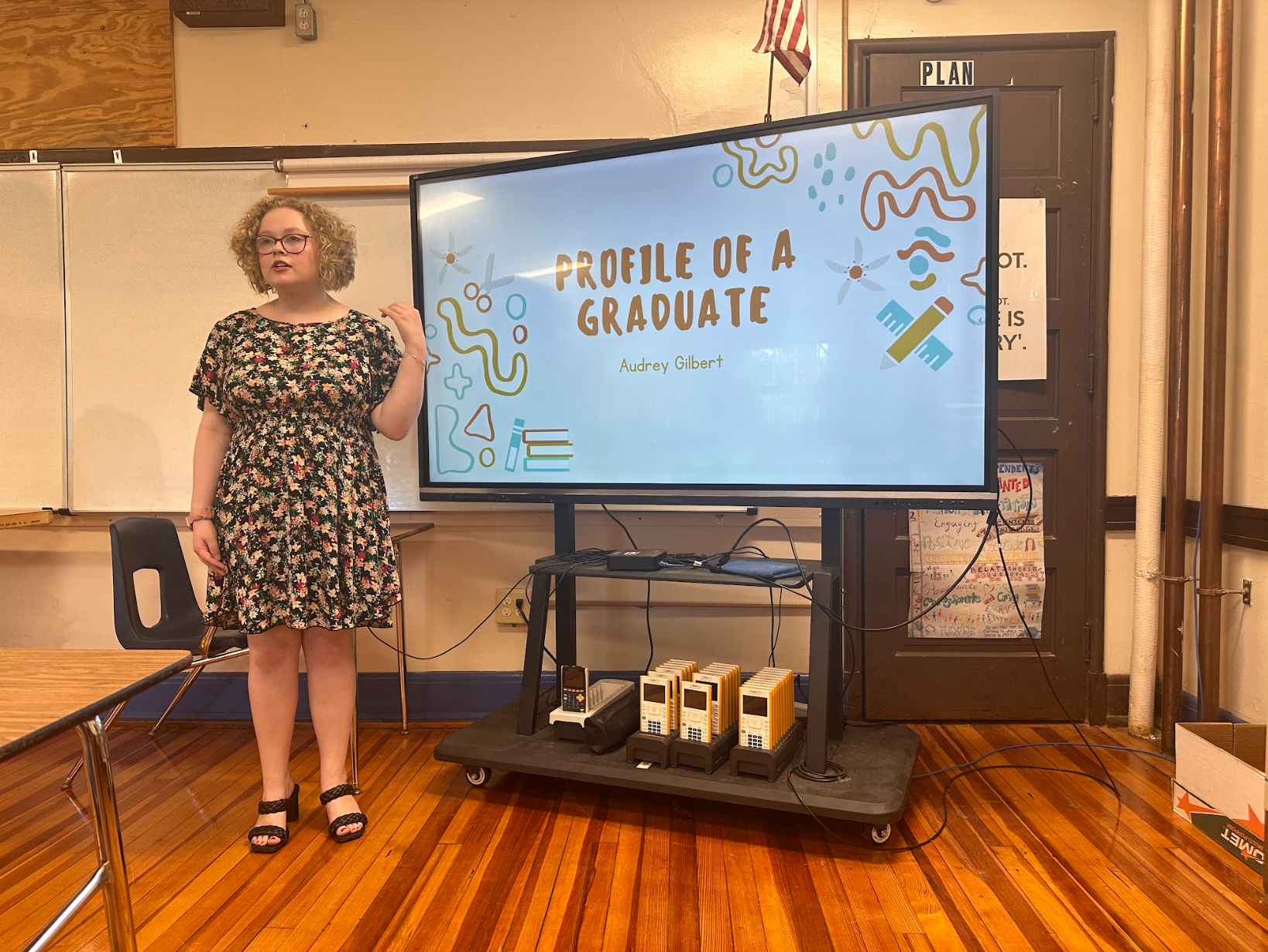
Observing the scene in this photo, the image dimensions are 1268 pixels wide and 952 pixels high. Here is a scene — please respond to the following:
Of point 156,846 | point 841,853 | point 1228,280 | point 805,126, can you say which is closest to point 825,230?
point 805,126

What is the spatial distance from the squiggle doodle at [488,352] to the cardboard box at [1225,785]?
6.38 feet

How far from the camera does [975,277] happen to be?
1.83 m

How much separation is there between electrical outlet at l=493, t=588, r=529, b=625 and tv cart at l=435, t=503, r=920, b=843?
1.39ft

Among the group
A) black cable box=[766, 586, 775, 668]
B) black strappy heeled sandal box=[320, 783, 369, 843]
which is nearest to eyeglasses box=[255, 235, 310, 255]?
black strappy heeled sandal box=[320, 783, 369, 843]

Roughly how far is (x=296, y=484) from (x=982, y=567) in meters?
2.15

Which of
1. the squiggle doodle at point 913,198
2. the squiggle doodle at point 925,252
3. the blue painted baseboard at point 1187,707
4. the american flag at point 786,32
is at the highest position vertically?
the american flag at point 786,32

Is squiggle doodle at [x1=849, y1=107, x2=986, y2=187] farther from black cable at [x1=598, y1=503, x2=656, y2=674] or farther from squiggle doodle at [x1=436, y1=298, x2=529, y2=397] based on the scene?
black cable at [x1=598, y1=503, x2=656, y2=674]

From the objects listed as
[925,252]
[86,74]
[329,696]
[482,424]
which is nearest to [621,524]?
[482,424]

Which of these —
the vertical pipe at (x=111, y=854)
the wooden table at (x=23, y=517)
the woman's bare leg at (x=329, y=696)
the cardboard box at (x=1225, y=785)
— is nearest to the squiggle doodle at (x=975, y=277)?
the cardboard box at (x=1225, y=785)

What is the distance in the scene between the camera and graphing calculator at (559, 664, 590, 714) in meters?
2.13

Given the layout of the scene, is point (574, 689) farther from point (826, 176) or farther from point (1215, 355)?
point (1215, 355)

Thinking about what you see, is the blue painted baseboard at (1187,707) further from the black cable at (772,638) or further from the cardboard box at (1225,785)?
the black cable at (772,638)

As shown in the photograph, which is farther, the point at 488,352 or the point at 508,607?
the point at 508,607

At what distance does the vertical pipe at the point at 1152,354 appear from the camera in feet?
7.82
